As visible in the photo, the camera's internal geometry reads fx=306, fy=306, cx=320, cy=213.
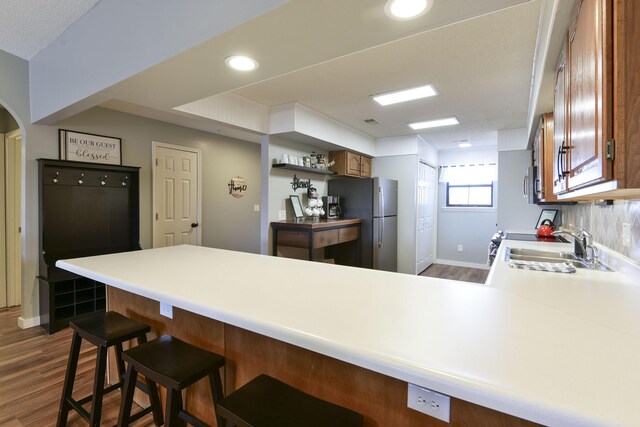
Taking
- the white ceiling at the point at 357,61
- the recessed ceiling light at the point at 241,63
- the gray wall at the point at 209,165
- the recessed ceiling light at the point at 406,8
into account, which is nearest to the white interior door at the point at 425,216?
the white ceiling at the point at 357,61

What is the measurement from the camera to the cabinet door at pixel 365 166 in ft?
17.3

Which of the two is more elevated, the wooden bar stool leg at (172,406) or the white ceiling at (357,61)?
the white ceiling at (357,61)

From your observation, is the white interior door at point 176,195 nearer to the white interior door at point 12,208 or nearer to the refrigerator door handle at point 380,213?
the white interior door at point 12,208

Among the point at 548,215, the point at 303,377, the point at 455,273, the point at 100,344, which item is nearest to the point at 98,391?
the point at 100,344

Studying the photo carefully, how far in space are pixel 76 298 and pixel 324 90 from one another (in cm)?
329

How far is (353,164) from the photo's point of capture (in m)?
5.02

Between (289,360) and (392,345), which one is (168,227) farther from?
(392,345)

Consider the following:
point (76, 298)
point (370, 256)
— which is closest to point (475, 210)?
point (370, 256)

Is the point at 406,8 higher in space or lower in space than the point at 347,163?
higher

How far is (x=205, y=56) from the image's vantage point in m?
1.63

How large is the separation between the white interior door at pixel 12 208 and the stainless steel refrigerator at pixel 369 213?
392 centimetres

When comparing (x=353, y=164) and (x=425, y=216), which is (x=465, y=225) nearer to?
(x=425, y=216)

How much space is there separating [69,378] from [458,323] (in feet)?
6.40

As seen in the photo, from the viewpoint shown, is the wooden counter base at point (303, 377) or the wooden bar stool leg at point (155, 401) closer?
the wooden counter base at point (303, 377)
